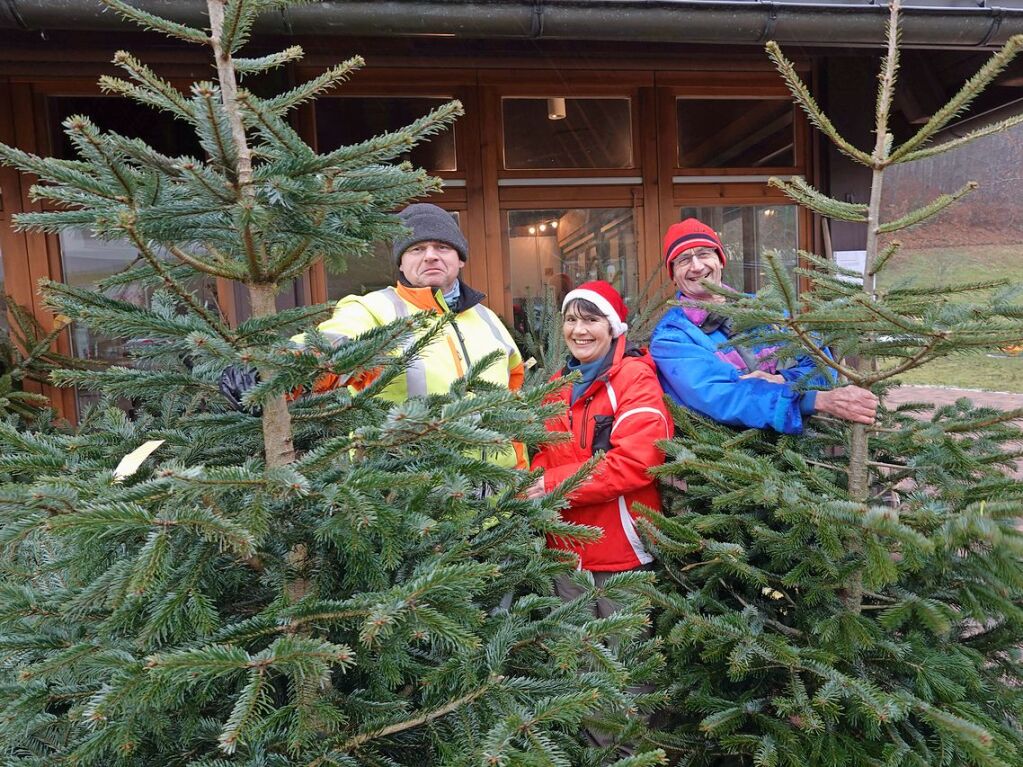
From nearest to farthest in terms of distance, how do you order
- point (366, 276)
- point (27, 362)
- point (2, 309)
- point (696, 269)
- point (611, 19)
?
point (696, 269) → point (611, 19) → point (27, 362) → point (2, 309) → point (366, 276)

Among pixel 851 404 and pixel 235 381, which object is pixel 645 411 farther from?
pixel 235 381

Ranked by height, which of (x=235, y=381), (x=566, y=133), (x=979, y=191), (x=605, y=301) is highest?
(x=979, y=191)

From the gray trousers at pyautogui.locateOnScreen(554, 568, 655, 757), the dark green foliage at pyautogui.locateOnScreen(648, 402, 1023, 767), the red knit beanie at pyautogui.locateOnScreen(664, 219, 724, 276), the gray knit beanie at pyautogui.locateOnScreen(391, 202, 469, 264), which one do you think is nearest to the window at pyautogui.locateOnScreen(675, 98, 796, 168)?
the red knit beanie at pyautogui.locateOnScreen(664, 219, 724, 276)

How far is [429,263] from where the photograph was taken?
7.98 feet

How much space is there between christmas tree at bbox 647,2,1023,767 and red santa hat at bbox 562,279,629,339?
49cm

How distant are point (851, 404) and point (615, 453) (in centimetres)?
82

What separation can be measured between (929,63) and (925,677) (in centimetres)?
477

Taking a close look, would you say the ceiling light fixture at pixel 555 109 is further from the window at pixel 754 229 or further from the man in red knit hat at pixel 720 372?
the man in red knit hat at pixel 720 372

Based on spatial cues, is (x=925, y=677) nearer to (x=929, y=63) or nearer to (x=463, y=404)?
(x=463, y=404)

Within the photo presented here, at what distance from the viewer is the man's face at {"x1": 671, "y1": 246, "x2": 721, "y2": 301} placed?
2.81 m

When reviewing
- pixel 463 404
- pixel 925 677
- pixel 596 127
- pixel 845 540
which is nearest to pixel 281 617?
pixel 463 404

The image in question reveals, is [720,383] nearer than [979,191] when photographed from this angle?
Yes

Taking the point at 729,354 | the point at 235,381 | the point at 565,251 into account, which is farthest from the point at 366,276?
the point at 235,381

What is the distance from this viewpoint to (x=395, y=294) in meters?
2.39
